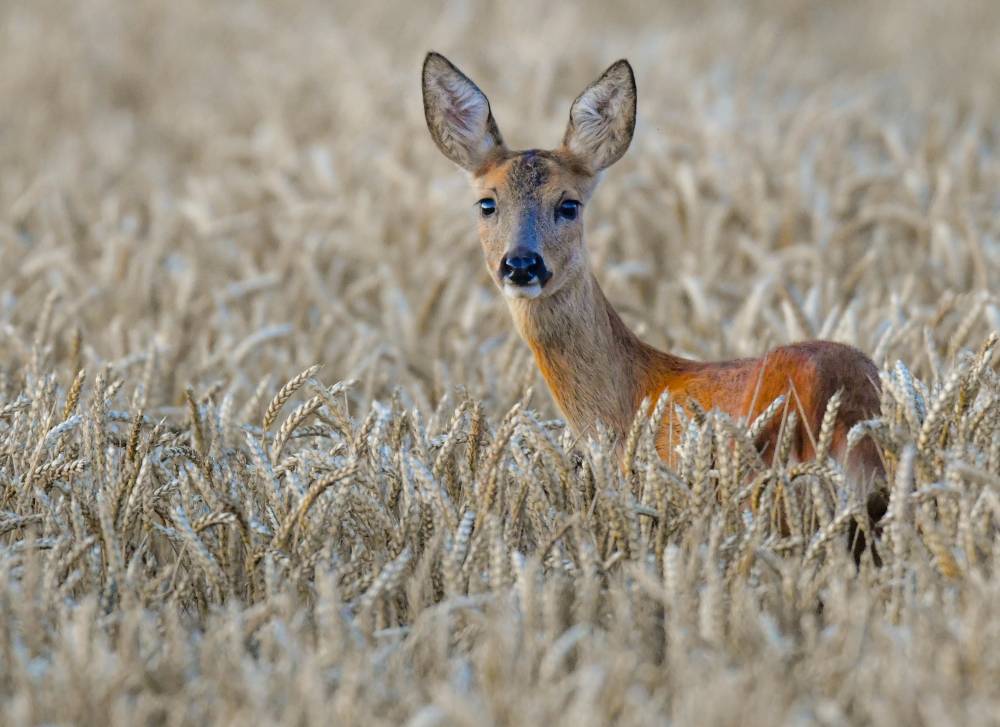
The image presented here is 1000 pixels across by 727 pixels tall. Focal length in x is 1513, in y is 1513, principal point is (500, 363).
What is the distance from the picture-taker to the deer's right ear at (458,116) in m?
5.65

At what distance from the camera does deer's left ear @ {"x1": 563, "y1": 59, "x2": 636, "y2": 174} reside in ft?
18.1

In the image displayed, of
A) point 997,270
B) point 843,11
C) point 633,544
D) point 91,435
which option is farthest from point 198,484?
point 843,11

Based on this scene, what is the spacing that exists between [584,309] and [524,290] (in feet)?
0.89

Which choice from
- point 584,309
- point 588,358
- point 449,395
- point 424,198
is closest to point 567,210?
point 584,309

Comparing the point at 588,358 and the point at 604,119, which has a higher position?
the point at 604,119

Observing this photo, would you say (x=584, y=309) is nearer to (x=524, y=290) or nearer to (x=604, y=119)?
(x=524, y=290)

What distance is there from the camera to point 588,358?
5.17 metres

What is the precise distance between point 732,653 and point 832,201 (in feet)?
17.3

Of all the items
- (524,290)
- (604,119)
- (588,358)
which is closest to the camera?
(524,290)

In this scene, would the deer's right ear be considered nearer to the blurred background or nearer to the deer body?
the deer body

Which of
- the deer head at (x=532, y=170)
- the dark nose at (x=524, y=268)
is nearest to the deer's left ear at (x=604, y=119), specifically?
the deer head at (x=532, y=170)

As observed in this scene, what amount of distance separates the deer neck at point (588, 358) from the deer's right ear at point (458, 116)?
0.78 meters

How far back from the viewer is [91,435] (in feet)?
15.2

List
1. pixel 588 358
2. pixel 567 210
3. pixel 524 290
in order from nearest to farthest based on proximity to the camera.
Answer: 1. pixel 524 290
2. pixel 588 358
3. pixel 567 210
